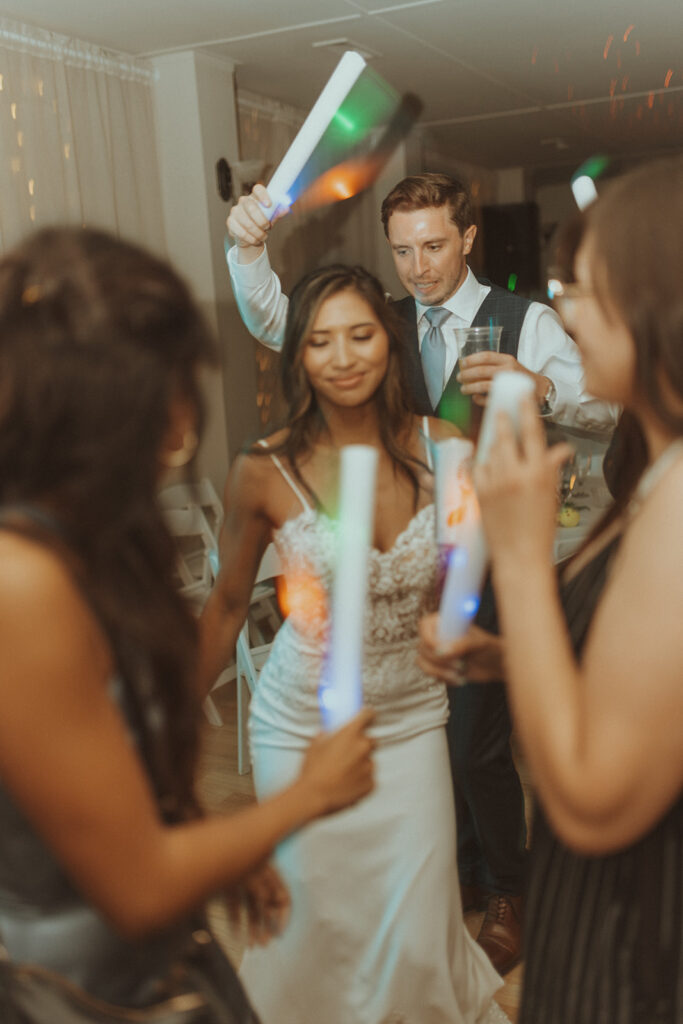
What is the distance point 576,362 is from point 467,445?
68cm

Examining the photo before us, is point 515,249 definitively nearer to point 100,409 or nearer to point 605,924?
point 605,924

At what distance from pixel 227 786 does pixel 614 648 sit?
8.82 ft

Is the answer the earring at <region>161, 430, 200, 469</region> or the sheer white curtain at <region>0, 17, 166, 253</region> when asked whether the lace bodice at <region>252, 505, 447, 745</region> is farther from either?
the sheer white curtain at <region>0, 17, 166, 253</region>

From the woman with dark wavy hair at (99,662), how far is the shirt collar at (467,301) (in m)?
1.69

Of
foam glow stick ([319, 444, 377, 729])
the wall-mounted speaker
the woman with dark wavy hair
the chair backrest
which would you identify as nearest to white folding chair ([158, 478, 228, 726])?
the chair backrest

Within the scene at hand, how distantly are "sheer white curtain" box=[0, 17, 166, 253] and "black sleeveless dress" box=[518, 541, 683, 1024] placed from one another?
9.29ft

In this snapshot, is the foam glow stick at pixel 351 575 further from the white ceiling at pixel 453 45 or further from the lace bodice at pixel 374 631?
the white ceiling at pixel 453 45

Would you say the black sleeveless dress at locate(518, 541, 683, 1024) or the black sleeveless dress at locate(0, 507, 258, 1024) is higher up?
the black sleeveless dress at locate(0, 507, 258, 1024)

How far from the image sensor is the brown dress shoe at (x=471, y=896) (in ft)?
8.05

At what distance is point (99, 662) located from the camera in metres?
0.73

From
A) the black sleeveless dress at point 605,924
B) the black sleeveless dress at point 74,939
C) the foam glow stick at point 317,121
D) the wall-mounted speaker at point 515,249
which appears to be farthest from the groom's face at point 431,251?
the wall-mounted speaker at point 515,249

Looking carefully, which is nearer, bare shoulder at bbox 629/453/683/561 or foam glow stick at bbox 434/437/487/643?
bare shoulder at bbox 629/453/683/561

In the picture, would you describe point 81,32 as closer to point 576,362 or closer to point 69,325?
point 576,362

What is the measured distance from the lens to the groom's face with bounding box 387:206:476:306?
240 centimetres
